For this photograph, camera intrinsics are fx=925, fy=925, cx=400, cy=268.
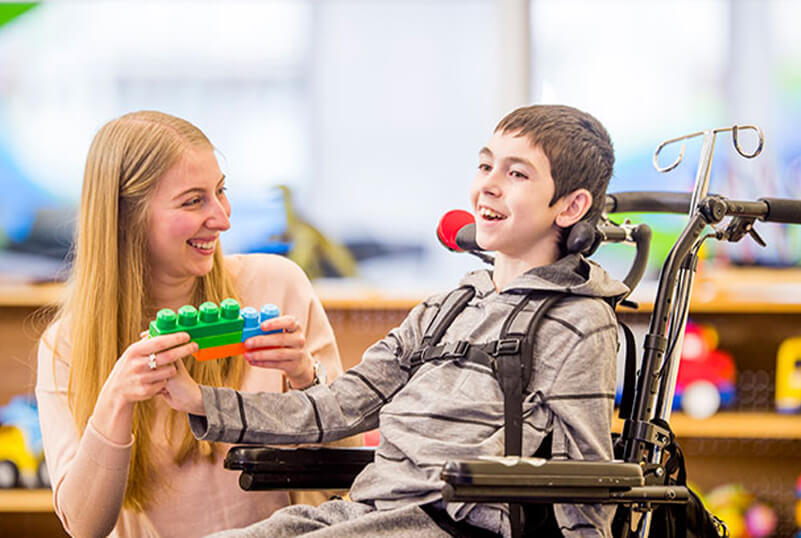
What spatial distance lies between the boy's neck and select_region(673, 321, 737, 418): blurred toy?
4.25 ft

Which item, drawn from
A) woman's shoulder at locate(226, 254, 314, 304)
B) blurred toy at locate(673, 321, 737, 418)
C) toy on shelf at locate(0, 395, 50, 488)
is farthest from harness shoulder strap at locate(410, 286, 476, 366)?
toy on shelf at locate(0, 395, 50, 488)

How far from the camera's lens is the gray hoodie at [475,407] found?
45.9 inches

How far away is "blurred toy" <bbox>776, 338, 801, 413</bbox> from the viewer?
98.5 inches

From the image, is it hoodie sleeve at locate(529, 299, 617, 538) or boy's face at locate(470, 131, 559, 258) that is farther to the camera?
boy's face at locate(470, 131, 559, 258)

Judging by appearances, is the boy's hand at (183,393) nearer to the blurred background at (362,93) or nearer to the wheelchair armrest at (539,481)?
the wheelchair armrest at (539,481)

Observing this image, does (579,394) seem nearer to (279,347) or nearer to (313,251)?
(279,347)

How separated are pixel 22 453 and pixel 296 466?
59.1 inches

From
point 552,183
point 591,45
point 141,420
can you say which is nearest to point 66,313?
point 141,420

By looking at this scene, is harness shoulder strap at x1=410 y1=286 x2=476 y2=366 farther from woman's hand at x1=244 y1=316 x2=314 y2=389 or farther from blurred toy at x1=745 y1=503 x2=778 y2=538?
blurred toy at x1=745 y1=503 x2=778 y2=538

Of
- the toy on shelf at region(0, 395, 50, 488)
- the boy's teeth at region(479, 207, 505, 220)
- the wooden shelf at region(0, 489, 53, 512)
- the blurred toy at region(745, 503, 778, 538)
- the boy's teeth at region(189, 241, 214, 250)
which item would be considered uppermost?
the boy's teeth at region(479, 207, 505, 220)

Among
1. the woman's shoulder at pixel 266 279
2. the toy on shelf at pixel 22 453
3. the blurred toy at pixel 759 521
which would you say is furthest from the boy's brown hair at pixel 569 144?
the toy on shelf at pixel 22 453

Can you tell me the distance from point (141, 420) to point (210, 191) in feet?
1.24

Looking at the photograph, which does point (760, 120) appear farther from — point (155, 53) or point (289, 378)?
point (289, 378)

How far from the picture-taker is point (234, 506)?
1.49m
